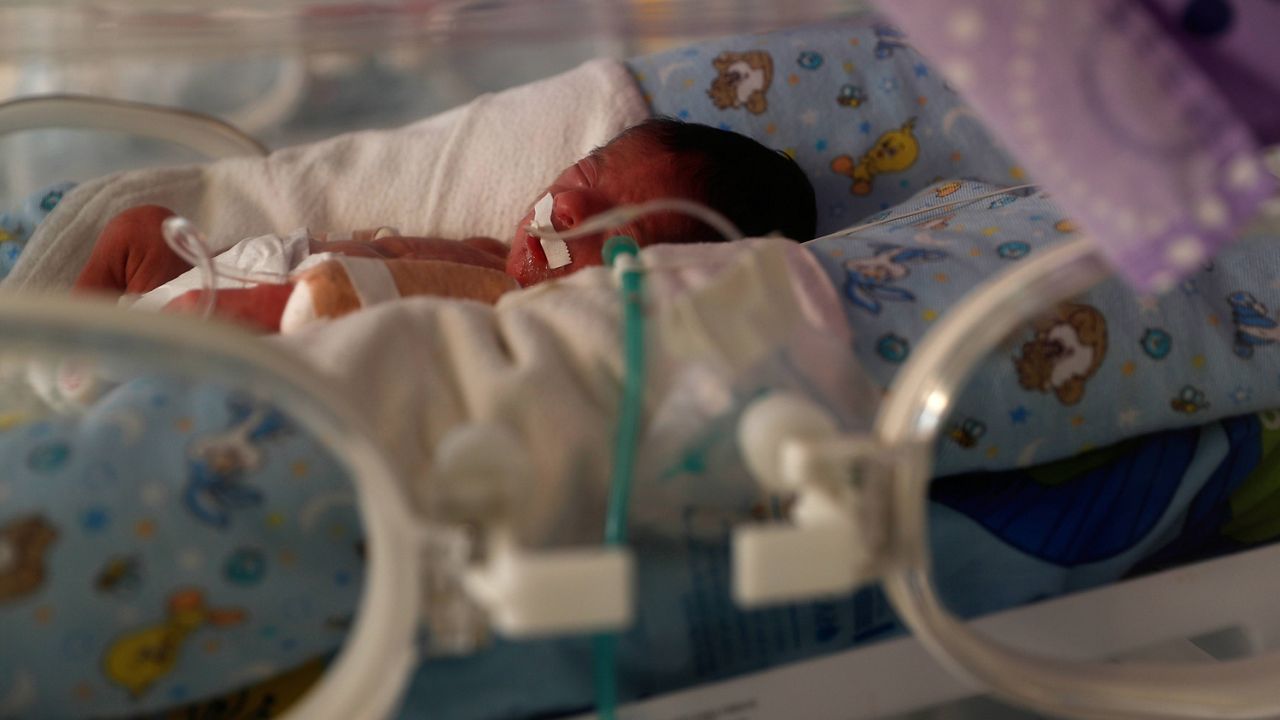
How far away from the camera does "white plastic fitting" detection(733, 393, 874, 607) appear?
561 mm

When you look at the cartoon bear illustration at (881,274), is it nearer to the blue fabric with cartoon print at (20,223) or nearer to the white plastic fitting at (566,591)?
the white plastic fitting at (566,591)

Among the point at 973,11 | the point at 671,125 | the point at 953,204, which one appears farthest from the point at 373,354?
the point at 953,204

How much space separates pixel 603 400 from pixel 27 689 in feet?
1.29

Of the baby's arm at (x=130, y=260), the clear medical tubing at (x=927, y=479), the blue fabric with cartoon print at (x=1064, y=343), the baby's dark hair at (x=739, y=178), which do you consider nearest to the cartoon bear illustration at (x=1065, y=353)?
the blue fabric with cartoon print at (x=1064, y=343)

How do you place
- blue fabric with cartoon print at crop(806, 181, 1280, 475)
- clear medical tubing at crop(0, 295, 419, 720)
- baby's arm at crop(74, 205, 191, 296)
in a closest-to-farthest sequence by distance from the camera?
clear medical tubing at crop(0, 295, 419, 720) → blue fabric with cartoon print at crop(806, 181, 1280, 475) → baby's arm at crop(74, 205, 191, 296)

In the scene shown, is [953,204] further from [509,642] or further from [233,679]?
[233,679]

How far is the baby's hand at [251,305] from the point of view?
0.99 metres

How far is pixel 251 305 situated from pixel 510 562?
1.87ft

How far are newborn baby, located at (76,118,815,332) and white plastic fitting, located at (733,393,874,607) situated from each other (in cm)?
54

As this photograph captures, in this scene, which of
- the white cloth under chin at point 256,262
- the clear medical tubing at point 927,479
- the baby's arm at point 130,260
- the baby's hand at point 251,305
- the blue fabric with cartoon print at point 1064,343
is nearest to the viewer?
the clear medical tubing at point 927,479

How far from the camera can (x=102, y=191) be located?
1.32 meters

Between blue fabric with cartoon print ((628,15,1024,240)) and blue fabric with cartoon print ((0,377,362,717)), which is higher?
blue fabric with cartoon print ((628,15,1024,240))

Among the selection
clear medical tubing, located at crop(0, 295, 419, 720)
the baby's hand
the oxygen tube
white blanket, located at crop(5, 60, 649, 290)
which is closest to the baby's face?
white blanket, located at crop(5, 60, 649, 290)

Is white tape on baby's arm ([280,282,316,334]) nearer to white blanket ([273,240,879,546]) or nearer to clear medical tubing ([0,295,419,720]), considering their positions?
white blanket ([273,240,879,546])
